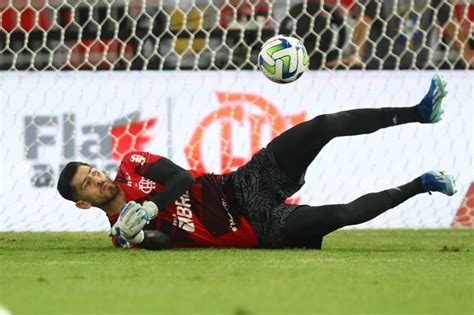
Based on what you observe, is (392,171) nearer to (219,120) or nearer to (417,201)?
(417,201)

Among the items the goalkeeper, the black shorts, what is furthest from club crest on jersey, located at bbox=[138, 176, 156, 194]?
the black shorts

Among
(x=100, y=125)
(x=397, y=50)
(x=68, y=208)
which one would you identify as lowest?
(x=68, y=208)

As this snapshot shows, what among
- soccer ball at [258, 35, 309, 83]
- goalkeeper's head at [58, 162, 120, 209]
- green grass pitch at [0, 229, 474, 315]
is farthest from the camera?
soccer ball at [258, 35, 309, 83]

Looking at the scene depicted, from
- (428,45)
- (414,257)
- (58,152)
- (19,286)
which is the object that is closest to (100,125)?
(58,152)

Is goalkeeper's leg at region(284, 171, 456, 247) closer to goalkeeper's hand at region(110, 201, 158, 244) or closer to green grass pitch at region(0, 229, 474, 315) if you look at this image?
green grass pitch at region(0, 229, 474, 315)

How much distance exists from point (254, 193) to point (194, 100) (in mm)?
3151

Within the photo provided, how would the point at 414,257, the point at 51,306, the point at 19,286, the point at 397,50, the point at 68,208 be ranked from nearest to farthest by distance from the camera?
the point at 51,306
the point at 19,286
the point at 414,257
the point at 68,208
the point at 397,50

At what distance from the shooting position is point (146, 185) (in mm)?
7289

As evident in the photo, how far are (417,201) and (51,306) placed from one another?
606cm

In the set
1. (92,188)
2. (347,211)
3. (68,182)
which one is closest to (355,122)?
(347,211)

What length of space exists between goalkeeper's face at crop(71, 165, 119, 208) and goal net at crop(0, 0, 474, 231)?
2739 mm

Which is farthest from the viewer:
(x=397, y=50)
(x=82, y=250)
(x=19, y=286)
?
(x=397, y=50)

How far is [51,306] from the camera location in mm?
4660

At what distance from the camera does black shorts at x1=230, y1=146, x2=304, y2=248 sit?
23.6 feet
